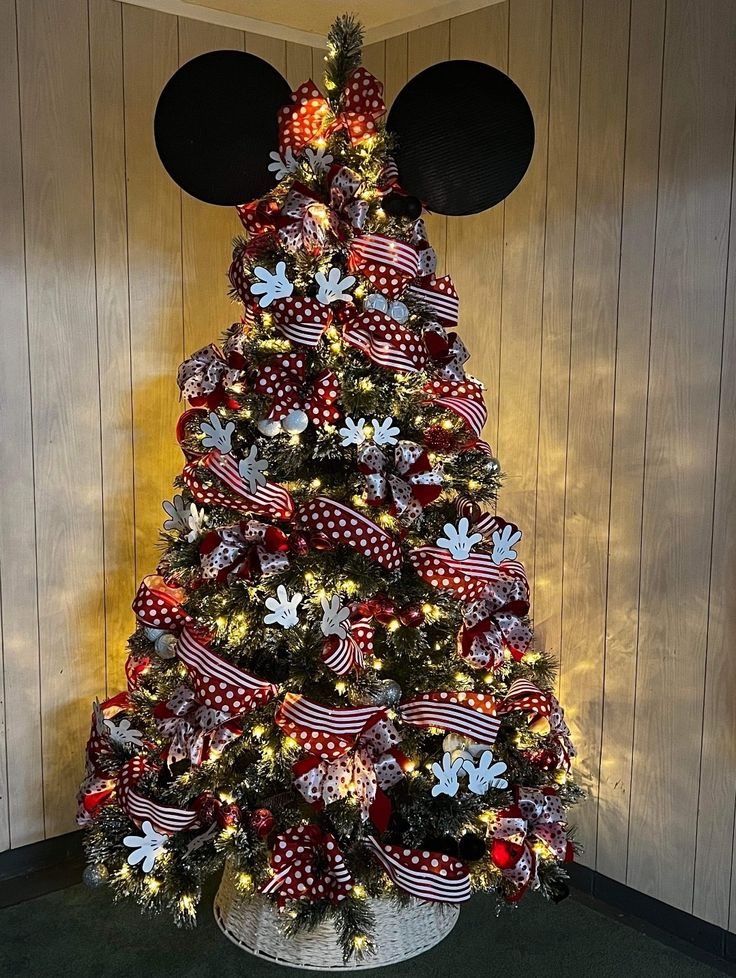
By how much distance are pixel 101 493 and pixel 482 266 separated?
1287 millimetres

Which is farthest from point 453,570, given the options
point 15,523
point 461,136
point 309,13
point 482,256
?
point 309,13

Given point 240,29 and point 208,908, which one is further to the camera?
point 240,29

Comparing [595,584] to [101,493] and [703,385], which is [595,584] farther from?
[101,493]

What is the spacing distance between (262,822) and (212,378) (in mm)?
1023

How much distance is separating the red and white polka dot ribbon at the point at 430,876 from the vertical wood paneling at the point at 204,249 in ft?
5.24

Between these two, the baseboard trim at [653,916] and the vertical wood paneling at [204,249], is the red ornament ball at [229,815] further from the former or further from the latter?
the vertical wood paneling at [204,249]

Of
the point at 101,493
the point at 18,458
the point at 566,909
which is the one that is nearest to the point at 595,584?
the point at 566,909

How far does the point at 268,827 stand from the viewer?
210cm

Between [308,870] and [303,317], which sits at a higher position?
[303,317]

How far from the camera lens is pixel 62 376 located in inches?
101

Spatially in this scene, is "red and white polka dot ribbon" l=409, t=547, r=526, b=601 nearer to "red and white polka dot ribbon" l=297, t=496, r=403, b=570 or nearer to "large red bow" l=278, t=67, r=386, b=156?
"red and white polka dot ribbon" l=297, t=496, r=403, b=570

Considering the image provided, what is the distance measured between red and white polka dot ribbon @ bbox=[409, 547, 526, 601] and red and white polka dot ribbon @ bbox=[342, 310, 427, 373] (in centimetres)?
42

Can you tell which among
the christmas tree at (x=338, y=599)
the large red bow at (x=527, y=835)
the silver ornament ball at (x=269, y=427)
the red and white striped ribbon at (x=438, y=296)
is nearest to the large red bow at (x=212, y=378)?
the christmas tree at (x=338, y=599)

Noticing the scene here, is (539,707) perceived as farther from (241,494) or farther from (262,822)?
(241,494)
